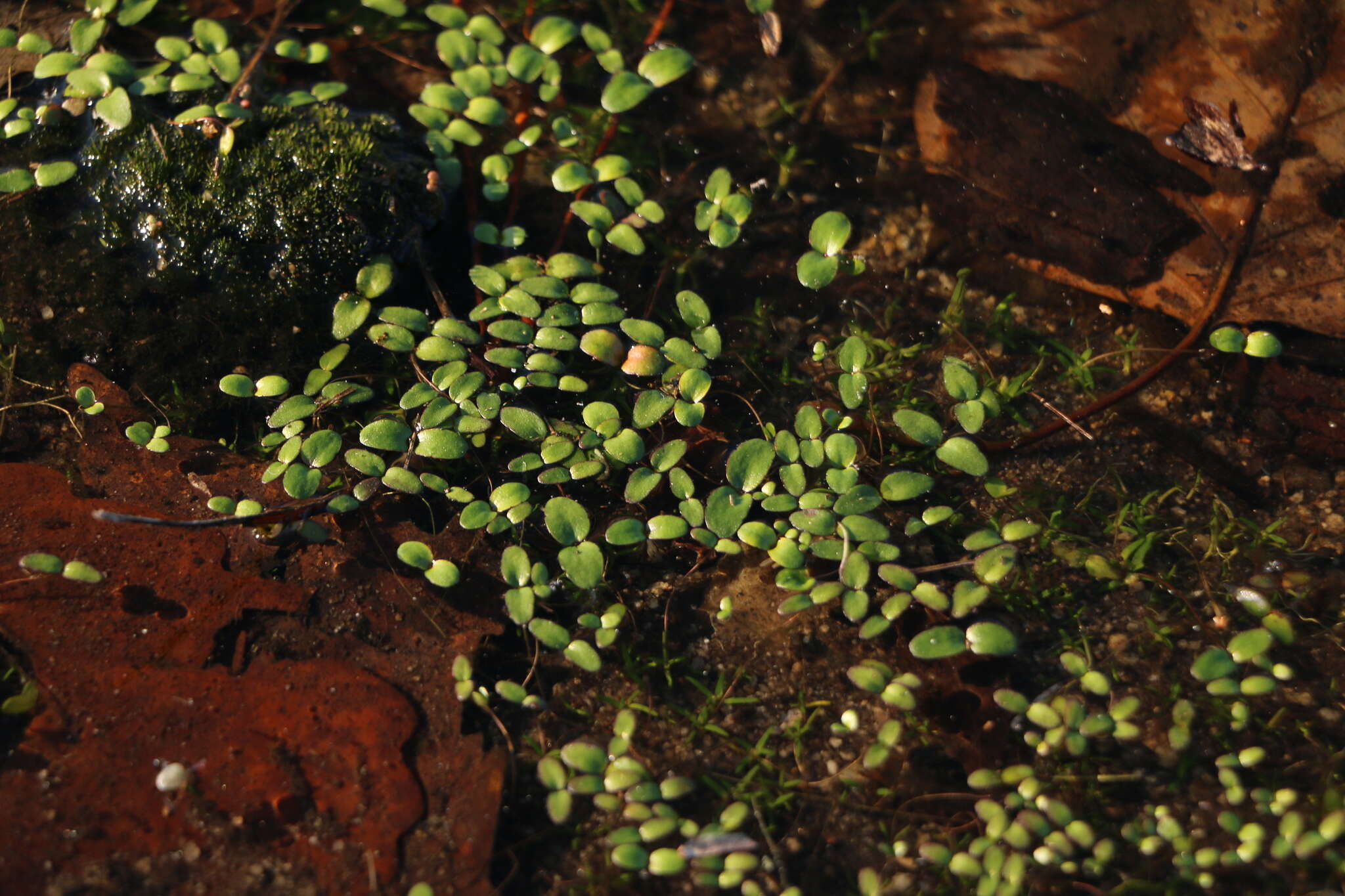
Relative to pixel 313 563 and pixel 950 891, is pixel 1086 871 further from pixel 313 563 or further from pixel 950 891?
pixel 313 563

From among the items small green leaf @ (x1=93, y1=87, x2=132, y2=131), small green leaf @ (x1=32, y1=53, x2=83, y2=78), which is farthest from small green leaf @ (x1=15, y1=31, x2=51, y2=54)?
small green leaf @ (x1=93, y1=87, x2=132, y2=131)

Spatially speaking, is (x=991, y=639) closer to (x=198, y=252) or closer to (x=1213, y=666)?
(x=1213, y=666)

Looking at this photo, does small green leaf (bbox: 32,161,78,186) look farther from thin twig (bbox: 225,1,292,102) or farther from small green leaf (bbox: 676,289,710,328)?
small green leaf (bbox: 676,289,710,328)

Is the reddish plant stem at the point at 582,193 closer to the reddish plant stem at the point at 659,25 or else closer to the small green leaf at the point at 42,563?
the reddish plant stem at the point at 659,25

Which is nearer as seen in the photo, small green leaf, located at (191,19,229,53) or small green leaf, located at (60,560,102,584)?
small green leaf, located at (60,560,102,584)

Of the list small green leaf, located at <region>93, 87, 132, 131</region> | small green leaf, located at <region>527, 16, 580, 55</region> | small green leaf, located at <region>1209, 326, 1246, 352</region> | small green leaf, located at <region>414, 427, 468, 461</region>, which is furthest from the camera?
small green leaf, located at <region>527, 16, 580, 55</region>

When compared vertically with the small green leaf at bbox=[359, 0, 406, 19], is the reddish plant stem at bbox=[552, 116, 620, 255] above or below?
below

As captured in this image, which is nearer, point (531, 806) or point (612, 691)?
point (531, 806)

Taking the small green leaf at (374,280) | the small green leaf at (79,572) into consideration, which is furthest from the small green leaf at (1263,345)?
the small green leaf at (79,572)

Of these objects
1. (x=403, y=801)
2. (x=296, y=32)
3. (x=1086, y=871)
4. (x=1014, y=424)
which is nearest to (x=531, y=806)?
(x=403, y=801)

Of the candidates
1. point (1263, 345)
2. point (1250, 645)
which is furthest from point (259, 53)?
point (1250, 645)

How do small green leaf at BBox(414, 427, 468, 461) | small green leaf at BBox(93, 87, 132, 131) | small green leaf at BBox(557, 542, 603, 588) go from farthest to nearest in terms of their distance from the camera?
small green leaf at BBox(93, 87, 132, 131)
small green leaf at BBox(414, 427, 468, 461)
small green leaf at BBox(557, 542, 603, 588)
